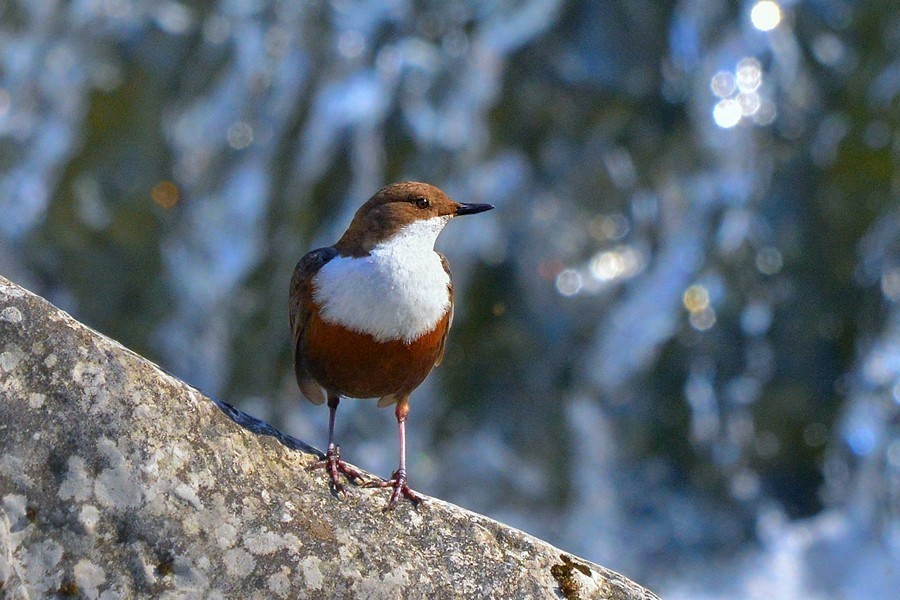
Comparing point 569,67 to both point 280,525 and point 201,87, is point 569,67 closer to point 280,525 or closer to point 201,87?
point 201,87

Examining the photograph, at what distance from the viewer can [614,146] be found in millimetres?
8258

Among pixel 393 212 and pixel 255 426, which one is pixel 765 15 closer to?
pixel 393 212

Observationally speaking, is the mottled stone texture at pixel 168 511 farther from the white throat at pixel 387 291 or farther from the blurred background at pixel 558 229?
the blurred background at pixel 558 229

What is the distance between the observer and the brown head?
3.76 meters

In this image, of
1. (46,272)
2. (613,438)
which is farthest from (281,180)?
(613,438)

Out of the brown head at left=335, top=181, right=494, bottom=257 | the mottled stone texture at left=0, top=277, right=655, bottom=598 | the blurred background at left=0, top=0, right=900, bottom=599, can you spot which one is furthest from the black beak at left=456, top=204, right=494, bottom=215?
the blurred background at left=0, top=0, right=900, bottom=599

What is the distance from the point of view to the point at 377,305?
353cm

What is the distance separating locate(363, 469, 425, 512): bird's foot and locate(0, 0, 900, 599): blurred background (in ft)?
16.4

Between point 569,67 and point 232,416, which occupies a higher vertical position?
point 569,67

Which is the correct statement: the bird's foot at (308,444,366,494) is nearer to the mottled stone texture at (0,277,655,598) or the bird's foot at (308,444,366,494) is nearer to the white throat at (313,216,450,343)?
the mottled stone texture at (0,277,655,598)

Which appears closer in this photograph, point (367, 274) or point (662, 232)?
point (367, 274)

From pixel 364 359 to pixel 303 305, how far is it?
326 millimetres

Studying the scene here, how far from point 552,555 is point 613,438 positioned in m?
5.26

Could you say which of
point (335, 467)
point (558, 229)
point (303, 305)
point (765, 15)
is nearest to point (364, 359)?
point (303, 305)
